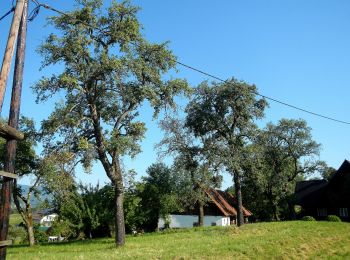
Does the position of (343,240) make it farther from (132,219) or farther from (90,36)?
(132,219)

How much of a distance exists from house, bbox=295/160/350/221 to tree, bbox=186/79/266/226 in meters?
29.1

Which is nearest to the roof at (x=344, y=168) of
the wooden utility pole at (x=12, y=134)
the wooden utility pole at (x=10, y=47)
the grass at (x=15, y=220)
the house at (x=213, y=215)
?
the house at (x=213, y=215)

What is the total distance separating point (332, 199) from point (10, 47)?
2605 inches

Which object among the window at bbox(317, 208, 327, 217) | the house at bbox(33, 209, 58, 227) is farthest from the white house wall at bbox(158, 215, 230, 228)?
the house at bbox(33, 209, 58, 227)

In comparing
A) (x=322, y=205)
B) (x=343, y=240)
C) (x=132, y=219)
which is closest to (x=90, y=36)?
(x=343, y=240)

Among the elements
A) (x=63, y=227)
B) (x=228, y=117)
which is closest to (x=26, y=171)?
(x=63, y=227)

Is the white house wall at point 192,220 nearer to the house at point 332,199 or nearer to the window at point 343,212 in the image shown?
the house at point 332,199

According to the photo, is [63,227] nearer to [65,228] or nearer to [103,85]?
[65,228]

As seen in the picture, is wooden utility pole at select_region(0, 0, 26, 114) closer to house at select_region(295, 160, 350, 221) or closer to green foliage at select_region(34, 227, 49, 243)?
green foliage at select_region(34, 227, 49, 243)

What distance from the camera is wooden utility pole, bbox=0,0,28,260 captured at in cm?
1026

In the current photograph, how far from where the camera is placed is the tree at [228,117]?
4406 centimetres

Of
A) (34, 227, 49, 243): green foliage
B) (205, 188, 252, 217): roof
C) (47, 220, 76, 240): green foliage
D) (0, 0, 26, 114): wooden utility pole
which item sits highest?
(0, 0, 26, 114): wooden utility pole

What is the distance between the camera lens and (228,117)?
45.4 metres

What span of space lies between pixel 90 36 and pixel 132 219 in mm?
29243
